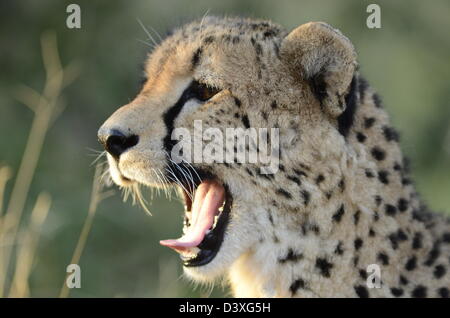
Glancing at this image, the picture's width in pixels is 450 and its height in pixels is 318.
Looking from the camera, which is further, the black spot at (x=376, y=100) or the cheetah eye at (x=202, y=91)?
the black spot at (x=376, y=100)

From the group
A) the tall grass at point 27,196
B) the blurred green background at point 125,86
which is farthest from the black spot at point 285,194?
the blurred green background at point 125,86

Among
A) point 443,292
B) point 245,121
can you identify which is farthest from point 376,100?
point 443,292

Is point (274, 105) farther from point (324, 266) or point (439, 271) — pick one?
point (439, 271)

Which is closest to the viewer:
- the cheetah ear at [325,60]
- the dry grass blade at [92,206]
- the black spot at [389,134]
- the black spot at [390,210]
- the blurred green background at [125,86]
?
the cheetah ear at [325,60]

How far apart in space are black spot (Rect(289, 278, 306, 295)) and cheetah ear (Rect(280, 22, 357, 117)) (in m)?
0.59

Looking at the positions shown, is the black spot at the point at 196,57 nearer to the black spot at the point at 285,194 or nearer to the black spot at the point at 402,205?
the black spot at the point at 285,194

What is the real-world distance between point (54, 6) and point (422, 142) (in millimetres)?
3849

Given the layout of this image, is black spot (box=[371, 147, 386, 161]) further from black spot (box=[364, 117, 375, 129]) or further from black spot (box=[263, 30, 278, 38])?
black spot (box=[263, 30, 278, 38])

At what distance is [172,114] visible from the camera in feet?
10.9

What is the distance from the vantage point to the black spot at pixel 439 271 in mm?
3336

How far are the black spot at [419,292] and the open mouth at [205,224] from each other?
0.70 m

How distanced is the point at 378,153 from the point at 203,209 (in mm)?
658

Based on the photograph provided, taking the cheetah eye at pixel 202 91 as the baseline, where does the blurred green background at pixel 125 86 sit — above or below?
above

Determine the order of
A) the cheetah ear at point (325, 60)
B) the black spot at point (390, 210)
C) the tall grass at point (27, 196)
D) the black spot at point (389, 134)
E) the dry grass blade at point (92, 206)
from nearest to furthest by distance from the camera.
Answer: the cheetah ear at point (325, 60), the black spot at point (390, 210), the black spot at point (389, 134), the dry grass blade at point (92, 206), the tall grass at point (27, 196)
